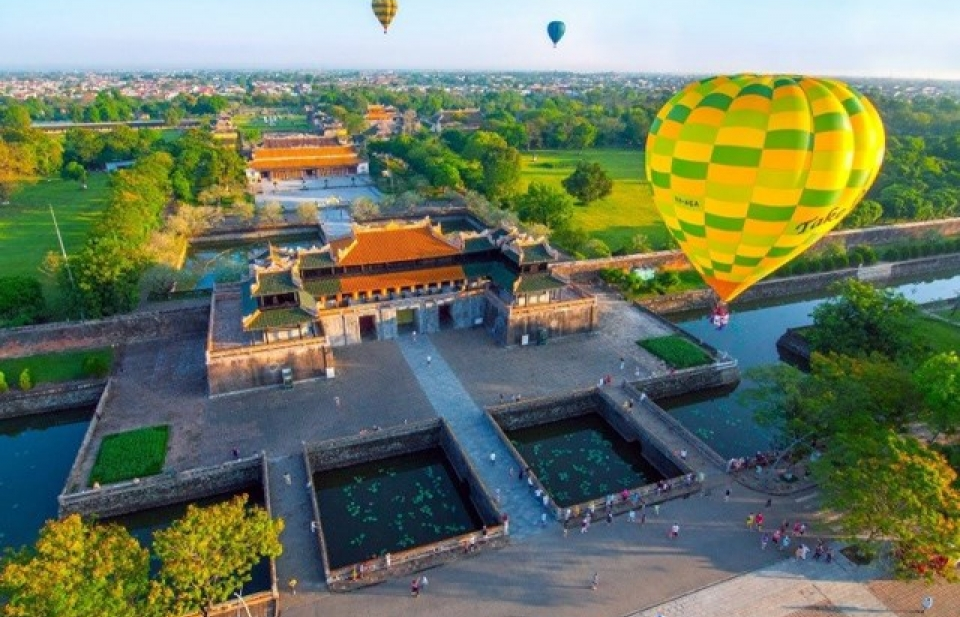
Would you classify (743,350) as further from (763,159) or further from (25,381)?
(25,381)

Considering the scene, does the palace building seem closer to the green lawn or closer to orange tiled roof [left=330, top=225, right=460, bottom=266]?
orange tiled roof [left=330, top=225, right=460, bottom=266]

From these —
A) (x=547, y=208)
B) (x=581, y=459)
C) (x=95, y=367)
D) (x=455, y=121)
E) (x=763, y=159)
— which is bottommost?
(x=581, y=459)

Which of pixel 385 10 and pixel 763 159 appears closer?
pixel 763 159

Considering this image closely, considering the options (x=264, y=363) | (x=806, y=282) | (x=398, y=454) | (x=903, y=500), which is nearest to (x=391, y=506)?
(x=398, y=454)

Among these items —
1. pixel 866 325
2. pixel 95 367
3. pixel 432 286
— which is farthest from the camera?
pixel 432 286

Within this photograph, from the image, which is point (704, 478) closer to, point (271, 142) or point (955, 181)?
point (955, 181)

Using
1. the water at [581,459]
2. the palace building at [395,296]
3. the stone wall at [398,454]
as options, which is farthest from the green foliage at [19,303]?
the water at [581,459]

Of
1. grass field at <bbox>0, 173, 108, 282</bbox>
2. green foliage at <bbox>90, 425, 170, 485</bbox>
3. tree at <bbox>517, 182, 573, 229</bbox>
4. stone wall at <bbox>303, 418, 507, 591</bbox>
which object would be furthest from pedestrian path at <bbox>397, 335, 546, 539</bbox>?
grass field at <bbox>0, 173, 108, 282</bbox>

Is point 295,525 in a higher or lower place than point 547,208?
lower
